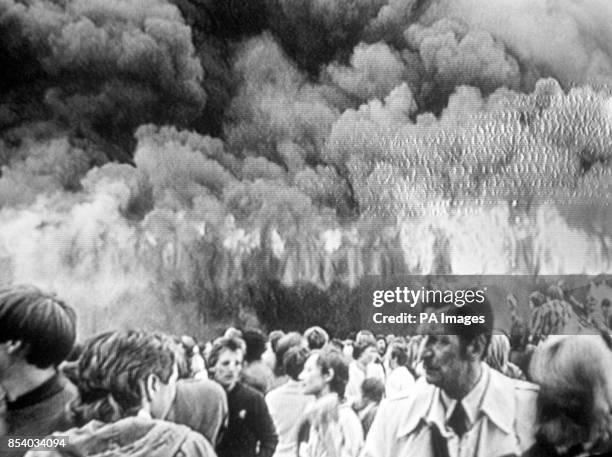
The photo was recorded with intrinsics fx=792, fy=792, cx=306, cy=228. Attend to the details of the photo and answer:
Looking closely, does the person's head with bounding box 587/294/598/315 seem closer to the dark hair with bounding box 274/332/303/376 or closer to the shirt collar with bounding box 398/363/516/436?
the shirt collar with bounding box 398/363/516/436

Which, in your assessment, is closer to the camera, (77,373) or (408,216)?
(77,373)

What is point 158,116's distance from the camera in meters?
1.53

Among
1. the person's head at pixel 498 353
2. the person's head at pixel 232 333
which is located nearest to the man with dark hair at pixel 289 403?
the person's head at pixel 232 333

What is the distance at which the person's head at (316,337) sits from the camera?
154 cm

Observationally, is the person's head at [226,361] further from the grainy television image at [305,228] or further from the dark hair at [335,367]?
the dark hair at [335,367]

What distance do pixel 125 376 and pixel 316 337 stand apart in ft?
1.22

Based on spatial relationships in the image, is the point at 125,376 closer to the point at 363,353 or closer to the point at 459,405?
the point at 363,353

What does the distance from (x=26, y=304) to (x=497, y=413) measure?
938mm

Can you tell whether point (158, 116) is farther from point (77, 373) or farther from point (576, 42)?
point (576, 42)

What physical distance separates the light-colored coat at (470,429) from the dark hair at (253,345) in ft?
0.87

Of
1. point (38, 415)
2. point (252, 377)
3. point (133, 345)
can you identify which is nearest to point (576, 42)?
point (252, 377)

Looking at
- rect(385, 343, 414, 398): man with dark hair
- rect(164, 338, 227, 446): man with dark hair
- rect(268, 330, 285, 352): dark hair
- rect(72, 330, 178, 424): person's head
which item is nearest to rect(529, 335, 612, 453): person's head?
rect(385, 343, 414, 398): man with dark hair

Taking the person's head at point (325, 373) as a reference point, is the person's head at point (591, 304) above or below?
above

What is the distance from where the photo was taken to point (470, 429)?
5.17 feet
